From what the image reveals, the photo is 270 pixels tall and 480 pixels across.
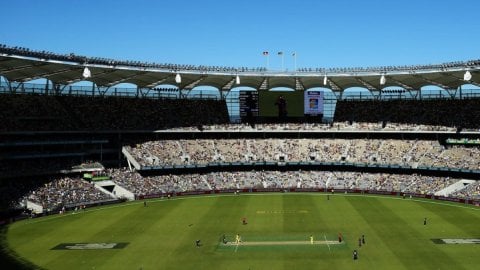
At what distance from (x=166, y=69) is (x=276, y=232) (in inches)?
1490

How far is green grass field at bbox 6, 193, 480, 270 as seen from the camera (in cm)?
4022

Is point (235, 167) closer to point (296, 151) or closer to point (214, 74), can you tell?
point (296, 151)

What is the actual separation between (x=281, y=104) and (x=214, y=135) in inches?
528

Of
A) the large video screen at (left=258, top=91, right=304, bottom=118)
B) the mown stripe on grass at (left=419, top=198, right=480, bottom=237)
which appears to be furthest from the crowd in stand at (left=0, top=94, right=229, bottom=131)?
the mown stripe on grass at (left=419, top=198, right=480, bottom=237)

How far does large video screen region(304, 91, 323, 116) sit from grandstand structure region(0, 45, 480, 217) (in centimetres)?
179

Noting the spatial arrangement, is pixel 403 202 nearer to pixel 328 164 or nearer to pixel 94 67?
pixel 328 164

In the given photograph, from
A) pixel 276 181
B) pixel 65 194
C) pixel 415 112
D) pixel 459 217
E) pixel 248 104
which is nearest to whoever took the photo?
pixel 459 217

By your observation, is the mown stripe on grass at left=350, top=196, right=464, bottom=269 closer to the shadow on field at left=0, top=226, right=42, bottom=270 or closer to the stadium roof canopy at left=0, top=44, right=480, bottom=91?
the stadium roof canopy at left=0, top=44, right=480, bottom=91

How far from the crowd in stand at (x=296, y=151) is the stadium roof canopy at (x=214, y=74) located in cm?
1023

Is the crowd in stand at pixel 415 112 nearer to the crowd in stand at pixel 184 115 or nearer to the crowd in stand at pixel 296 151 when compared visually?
the crowd in stand at pixel 184 115

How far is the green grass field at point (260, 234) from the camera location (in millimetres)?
40219

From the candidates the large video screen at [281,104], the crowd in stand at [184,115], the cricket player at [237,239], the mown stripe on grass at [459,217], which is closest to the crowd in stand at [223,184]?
the mown stripe on grass at [459,217]

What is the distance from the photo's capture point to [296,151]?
87.3 metres

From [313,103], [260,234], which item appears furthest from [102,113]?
[260,234]
